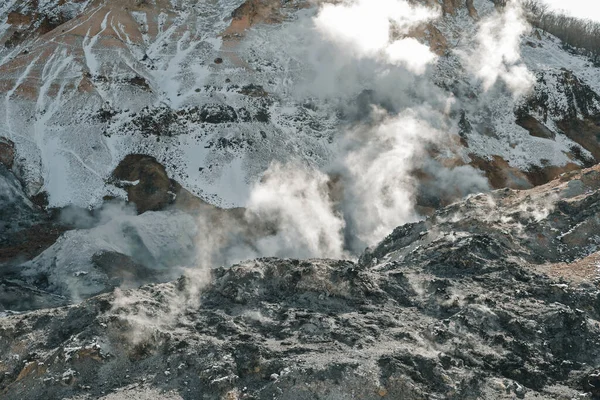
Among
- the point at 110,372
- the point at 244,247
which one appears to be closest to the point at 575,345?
the point at 110,372

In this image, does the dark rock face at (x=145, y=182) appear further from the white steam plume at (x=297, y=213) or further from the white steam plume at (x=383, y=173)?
the white steam plume at (x=383, y=173)

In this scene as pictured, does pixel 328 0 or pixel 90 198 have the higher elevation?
pixel 328 0

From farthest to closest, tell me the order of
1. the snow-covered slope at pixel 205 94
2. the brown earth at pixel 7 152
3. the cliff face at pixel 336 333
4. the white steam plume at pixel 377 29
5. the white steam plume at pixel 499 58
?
the white steam plume at pixel 499 58
the white steam plume at pixel 377 29
the snow-covered slope at pixel 205 94
the brown earth at pixel 7 152
the cliff face at pixel 336 333

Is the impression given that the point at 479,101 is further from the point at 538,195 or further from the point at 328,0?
the point at 538,195

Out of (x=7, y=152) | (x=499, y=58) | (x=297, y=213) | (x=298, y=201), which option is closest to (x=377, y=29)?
(x=499, y=58)

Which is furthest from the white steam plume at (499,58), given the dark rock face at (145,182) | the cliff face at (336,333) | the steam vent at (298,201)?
the cliff face at (336,333)

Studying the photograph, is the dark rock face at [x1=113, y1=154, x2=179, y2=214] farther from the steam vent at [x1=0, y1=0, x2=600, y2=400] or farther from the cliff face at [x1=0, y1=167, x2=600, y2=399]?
the cliff face at [x1=0, y1=167, x2=600, y2=399]

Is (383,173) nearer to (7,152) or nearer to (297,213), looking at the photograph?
(297,213)
